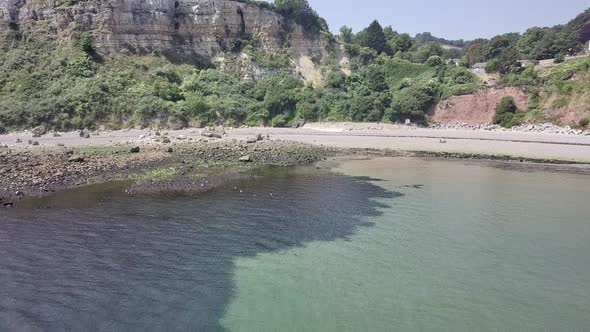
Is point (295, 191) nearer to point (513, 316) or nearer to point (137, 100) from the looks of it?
point (513, 316)

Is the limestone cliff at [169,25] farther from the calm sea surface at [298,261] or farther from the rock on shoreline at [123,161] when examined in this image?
the calm sea surface at [298,261]

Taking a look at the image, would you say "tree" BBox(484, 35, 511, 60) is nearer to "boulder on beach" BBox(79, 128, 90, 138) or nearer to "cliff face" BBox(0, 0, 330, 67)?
"cliff face" BBox(0, 0, 330, 67)

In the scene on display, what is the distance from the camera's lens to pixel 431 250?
15.8 meters

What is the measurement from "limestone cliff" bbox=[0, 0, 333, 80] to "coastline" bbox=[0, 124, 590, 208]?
18.2 meters

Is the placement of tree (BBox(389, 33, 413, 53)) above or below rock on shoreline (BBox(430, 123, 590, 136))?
above

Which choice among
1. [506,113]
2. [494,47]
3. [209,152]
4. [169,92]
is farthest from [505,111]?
[494,47]

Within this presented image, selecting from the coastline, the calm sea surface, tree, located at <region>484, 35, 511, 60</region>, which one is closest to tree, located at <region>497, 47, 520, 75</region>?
the coastline

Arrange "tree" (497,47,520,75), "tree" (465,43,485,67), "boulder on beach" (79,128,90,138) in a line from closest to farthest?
"boulder on beach" (79,128,90,138), "tree" (497,47,520,75), "tree" (465,43,485,67)

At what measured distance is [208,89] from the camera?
5747 centimetres

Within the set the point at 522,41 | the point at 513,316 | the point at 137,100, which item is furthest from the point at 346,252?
the point at 522,41

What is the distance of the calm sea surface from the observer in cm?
1139

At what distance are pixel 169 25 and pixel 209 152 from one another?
32962 millimetres

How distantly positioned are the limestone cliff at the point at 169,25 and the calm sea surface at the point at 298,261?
40.7m

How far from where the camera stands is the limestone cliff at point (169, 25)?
5766 centimetres
